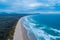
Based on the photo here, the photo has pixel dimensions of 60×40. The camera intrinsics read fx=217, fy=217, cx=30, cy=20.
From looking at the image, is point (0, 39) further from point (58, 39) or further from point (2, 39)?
point (58, 39)

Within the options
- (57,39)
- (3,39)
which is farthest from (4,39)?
(57,39)

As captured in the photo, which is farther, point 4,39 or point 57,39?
point 57,39

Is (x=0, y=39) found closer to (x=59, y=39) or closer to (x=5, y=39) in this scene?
(x=5, y=39)

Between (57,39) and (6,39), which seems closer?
(6,39)

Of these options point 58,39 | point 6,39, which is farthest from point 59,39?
point 6,39

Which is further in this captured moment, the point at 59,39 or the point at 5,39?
the point at 59,39

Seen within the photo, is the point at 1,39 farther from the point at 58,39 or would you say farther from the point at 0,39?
the point at 58,39
